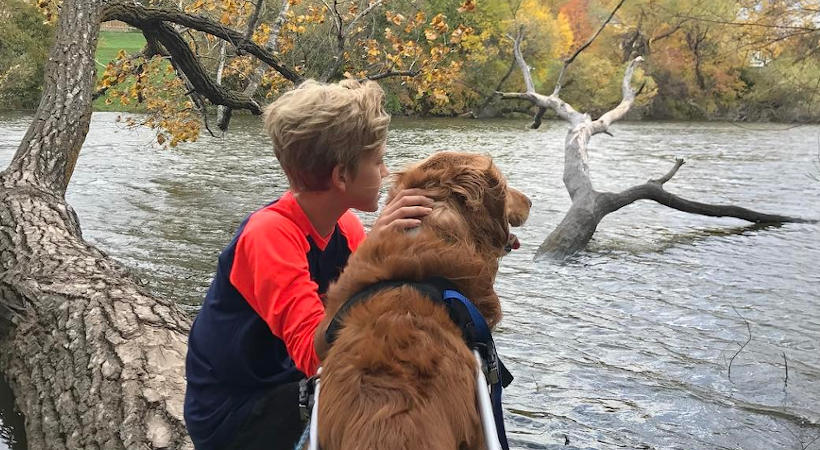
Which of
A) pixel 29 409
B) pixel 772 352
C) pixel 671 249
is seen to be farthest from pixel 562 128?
pixel 29 409

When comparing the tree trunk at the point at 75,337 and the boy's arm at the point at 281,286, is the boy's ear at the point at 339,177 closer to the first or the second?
the boy's arm at the point at 281,286

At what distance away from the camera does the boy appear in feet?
8.36

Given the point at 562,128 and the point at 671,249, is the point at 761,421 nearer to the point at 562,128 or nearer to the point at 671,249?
the point at 671,249

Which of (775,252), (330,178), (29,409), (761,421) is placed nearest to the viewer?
(330,178)

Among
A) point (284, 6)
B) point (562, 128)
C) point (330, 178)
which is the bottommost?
point (562, 128)

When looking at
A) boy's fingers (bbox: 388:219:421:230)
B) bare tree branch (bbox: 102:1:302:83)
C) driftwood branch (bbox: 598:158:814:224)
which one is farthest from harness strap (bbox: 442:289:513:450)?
A: driftwood branch (bbox: 598:158:814:224)

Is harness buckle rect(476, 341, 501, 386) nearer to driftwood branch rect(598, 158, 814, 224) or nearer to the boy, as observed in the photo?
the boy

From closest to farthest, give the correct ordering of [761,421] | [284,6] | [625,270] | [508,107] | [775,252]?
[761,421] < [625,270] < [775,252] < [284,6] < [508,107]

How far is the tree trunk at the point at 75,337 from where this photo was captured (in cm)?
366

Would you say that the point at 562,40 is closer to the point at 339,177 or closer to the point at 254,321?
the point at 339,177

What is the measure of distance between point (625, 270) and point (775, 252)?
102 inches

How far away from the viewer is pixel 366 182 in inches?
111

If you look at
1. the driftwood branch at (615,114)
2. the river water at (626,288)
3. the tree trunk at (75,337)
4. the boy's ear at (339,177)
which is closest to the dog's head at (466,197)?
the boy's ear at (339,177)

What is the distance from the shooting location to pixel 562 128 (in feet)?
99.5
